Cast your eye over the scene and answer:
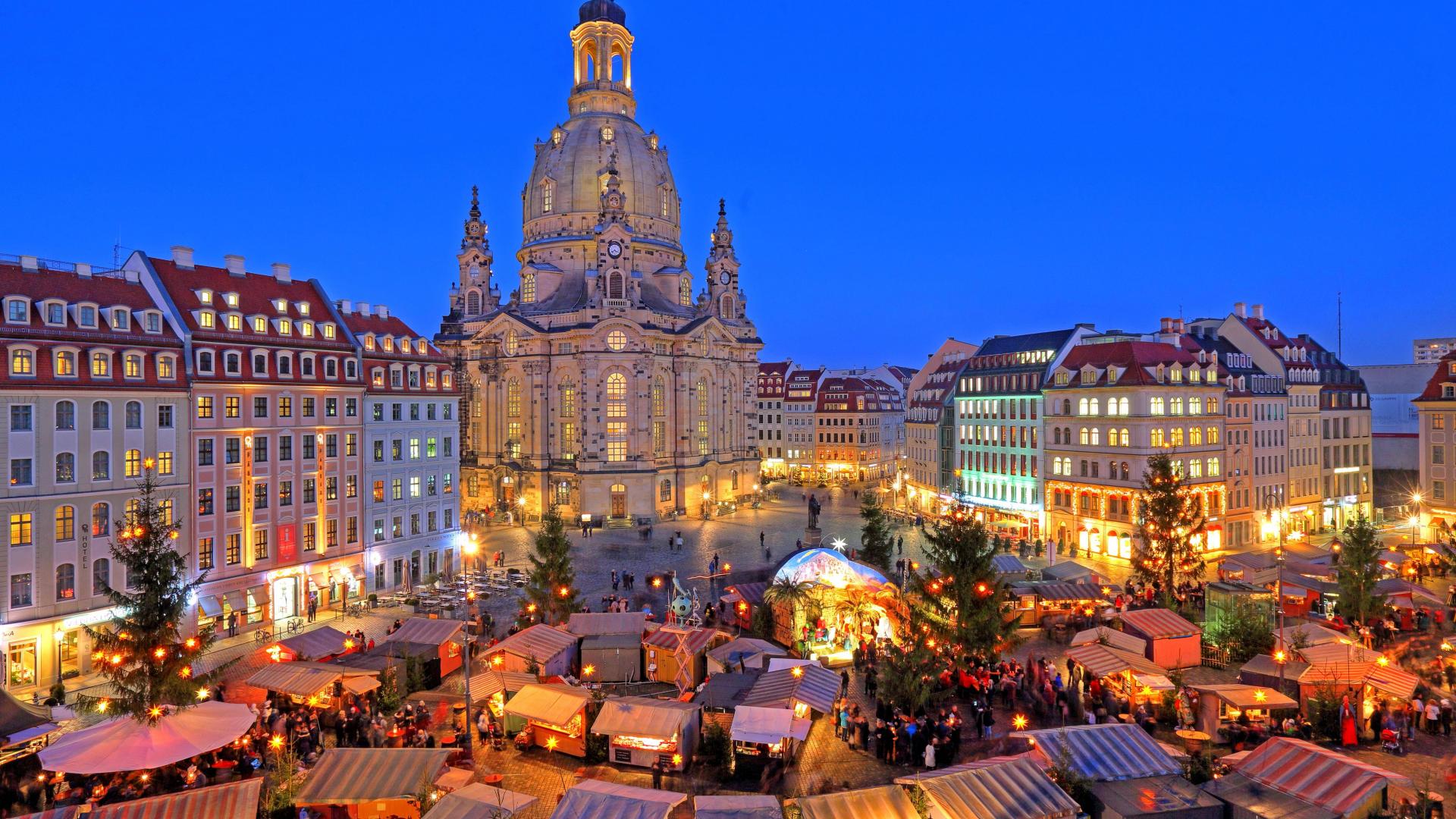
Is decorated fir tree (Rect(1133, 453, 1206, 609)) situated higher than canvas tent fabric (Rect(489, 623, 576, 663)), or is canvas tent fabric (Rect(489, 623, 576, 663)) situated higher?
decorated fir tree (Rect(1133, 453, 1206, 609))

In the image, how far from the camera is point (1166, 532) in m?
42.2

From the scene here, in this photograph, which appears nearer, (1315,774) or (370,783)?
(1315,774)

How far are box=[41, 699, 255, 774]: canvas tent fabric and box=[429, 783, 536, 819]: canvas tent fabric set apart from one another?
720cm

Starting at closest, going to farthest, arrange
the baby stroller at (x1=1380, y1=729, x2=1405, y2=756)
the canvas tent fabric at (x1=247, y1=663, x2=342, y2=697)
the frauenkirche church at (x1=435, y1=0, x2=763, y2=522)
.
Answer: the baby stroller at (x1=1380, y1=729, x2=1405, y2=756)
the canvas tent fabric at (x1=247, y1=663, x2=342, y2=697)
the frauenkirche church at (x1=435, y1=0, x2=763, y2=522)

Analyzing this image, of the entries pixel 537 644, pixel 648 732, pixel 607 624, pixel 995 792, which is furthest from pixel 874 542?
pixel 995 792

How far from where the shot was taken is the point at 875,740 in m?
24.8

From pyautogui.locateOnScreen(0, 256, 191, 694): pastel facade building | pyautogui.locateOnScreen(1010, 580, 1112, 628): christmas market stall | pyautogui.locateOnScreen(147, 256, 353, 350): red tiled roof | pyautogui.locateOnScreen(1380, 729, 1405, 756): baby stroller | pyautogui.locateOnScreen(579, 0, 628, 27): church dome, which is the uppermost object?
pyautogui.locateOnScreen(579, 0, 628, 27): church dome

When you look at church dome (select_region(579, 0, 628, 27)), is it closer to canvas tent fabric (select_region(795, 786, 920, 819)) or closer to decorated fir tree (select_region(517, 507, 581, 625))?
decorated fir tree (select_region(517, 507, 581, 625))

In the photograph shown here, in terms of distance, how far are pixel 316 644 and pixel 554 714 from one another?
12.2 meters

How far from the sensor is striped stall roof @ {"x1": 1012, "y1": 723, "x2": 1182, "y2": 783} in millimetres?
20062

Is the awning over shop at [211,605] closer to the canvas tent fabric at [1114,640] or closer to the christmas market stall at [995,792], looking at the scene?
the christmas market stall at [995,792]

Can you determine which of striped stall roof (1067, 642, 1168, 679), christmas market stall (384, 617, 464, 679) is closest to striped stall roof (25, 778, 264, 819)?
christmas market stall (384, 617, 464, 679)

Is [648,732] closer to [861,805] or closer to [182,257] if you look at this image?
[861,805]

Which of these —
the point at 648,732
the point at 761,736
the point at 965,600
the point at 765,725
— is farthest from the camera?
the point at 965,600
